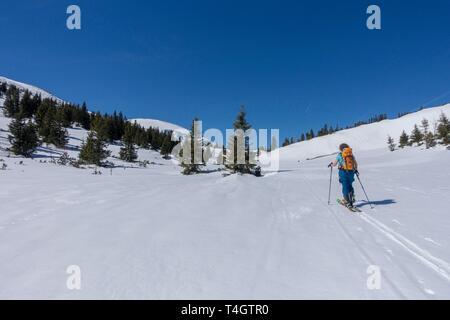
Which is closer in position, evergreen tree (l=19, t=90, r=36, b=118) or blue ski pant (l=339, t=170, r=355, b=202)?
blue ski pant (l=339, t=170, r=355, b=202)

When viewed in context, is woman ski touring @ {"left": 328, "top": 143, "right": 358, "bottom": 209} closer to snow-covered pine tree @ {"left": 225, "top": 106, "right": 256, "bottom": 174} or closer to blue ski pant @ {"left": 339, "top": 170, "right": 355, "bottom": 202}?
blue ski pant @ {"left": 339, "top": 170, "right": 355, "bottom": 202}

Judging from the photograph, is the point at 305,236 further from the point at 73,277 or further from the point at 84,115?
the point at 84,115

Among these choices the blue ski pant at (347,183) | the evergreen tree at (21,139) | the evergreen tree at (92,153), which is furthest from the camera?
the evergreen tree at (92,153)

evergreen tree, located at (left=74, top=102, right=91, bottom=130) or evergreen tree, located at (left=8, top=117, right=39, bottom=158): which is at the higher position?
evergreen tree, located at (left=74, top=102, right=91, bottom=130)

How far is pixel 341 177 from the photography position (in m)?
9.14

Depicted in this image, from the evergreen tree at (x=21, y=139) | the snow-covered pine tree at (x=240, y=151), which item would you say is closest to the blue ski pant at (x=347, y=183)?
the snow-covered pine tree at (x=240, y=151)

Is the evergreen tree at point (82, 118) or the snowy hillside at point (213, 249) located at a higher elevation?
the evergreen tree at point (82, 118)

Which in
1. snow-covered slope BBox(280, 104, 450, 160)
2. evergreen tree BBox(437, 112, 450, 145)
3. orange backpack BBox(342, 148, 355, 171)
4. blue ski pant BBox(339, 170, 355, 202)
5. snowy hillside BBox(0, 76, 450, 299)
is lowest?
snowy hillside BBox(0, 76, 450, 299)

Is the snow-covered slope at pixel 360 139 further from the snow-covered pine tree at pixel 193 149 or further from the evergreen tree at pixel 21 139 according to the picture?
the evergreen tree at pixel 21 139

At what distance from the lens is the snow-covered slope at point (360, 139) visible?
11281cm

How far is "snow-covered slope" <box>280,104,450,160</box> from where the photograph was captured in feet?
370

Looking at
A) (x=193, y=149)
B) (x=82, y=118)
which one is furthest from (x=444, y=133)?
(x=82, y=118)

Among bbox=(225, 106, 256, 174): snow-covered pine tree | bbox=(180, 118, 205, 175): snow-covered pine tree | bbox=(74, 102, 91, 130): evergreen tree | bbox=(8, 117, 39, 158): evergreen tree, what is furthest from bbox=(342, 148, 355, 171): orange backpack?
bbox=(74, 102, 91, 130): evergreen tree

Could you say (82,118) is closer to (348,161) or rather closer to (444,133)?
(348,161)
